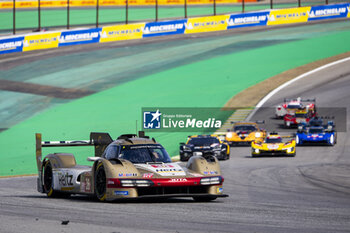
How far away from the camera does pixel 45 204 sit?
43.1 ft

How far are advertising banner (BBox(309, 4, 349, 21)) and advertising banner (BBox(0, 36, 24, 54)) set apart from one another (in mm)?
27643

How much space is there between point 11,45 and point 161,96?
1947 cm

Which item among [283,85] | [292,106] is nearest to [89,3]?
[283,85]

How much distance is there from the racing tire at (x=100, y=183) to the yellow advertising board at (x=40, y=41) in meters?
49.6

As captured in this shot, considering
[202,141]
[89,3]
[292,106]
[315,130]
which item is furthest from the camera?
[89,3]

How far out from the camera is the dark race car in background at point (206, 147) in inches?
1220

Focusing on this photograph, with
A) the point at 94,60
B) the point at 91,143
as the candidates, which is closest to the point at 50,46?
the point at 94,60

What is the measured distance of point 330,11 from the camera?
6462 centimetres

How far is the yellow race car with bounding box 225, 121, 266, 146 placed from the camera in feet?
124

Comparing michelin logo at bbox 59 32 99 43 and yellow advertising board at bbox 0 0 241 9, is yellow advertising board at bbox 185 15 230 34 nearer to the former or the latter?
michelin logo at bbox 59 32 99 43

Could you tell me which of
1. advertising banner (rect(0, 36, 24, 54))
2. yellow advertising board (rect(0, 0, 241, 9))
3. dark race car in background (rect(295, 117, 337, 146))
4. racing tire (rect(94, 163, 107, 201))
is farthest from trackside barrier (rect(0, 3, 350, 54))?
racing tire (rect(94, 163, 107, 201))

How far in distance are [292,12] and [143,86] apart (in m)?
21.6

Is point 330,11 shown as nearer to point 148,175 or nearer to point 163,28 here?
point 163,28

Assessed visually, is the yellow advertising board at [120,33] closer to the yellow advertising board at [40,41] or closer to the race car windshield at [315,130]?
the yellow advertising board at [40,41]
